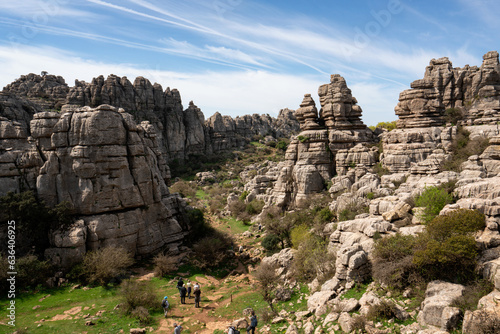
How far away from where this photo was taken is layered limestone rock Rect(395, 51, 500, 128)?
1149 inches

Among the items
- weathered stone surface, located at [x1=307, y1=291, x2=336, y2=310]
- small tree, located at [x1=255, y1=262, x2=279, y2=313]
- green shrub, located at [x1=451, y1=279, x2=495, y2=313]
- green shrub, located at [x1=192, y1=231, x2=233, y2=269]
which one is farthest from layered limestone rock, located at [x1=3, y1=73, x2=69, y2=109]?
green shrub, located at [x1=451, y1=279, x2=495, y2=313]

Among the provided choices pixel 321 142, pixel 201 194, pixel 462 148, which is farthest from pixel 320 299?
pixel 201 194

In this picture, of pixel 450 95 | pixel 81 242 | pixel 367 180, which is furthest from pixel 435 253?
pixel 450 95

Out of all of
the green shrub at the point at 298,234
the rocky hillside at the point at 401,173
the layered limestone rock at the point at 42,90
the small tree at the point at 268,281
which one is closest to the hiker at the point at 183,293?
the small tree at the point at 268,281

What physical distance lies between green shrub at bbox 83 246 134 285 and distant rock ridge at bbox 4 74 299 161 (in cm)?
5566

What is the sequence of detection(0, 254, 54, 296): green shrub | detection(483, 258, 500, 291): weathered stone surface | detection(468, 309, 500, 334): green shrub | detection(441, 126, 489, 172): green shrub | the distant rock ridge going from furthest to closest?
the distant rock ridge, detection(441, 126, 489, 172): green shrub, detection(0, 254, 54, 296): green shrub, detection(483, 258, 500, 291): weathered stone surface, detection(468, 309, 500, 334): green shrub

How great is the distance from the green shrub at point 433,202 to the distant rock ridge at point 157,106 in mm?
65842

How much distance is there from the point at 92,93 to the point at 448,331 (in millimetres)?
79265

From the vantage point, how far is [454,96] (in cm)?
3278

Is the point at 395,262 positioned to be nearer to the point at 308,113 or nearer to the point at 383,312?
the point at 383,312

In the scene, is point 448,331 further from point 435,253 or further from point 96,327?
point 96,327

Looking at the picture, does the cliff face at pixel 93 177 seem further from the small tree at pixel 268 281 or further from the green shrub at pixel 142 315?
the small tree at pixel 268 281

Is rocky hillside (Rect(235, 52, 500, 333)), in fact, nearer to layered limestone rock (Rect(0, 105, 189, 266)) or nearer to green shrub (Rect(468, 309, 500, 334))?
green shrub (Rect(468, 309, 500, 334))

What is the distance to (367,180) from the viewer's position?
2706 centimetres
